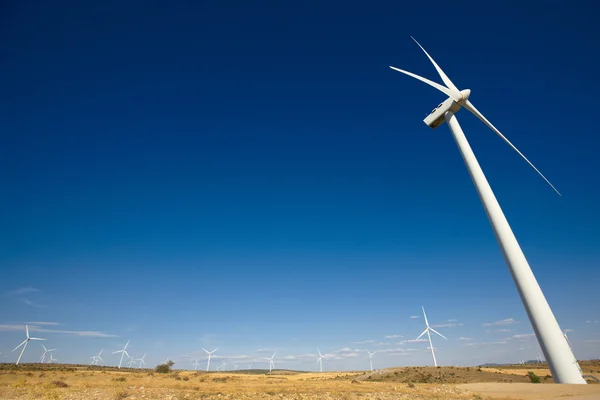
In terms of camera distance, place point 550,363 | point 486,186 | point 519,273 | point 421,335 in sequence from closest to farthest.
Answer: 1. point 550,363
2. point 519,273
3. point 486,186
4. point 421,335

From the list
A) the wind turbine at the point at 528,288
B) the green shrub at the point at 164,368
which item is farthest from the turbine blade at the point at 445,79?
the green shrub at the point at 164,368

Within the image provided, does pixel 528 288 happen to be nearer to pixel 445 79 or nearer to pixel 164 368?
pixel 445 79

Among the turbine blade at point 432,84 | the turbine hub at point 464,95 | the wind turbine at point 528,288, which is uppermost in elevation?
the turbine blade at point 432,84

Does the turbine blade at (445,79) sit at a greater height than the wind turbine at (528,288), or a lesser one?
greater

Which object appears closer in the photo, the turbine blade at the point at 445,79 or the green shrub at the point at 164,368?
the turbine blade at the point at 445,79

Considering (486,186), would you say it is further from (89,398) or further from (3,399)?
(3,399)

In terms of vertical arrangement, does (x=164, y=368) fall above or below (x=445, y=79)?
below

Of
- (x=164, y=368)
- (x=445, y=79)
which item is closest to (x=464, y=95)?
(x=445, y=79)

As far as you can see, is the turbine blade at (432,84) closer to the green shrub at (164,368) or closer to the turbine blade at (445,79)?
the turbine blade at (445,79)

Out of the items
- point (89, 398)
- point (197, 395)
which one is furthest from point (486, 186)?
point (89, 398)

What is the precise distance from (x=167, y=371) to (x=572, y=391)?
83383 millimetres

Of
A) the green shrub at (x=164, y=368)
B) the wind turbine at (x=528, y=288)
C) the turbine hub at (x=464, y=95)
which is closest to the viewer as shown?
the wind turbine at (x=528, y=288)

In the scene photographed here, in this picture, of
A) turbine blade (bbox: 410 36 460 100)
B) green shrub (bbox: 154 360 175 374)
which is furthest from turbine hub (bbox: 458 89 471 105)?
green shrub (bbox: 154 360 175 374)

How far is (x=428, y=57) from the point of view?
3559 centimetres
